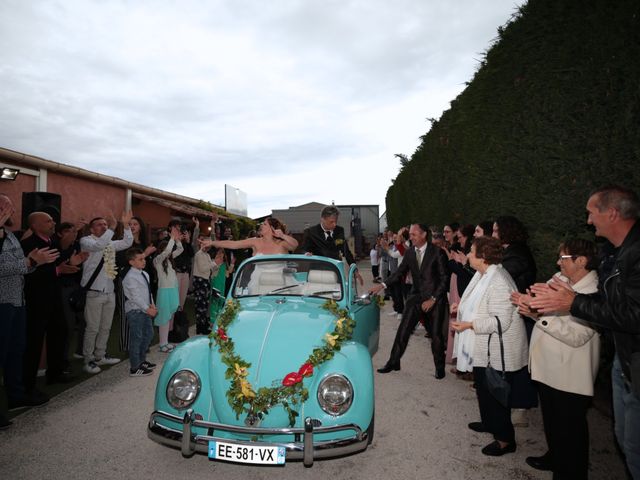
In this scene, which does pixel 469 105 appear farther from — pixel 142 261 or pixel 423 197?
pixel 142 261

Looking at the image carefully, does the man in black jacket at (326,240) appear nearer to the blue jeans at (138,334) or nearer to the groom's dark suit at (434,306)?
the groom's dark suit at (434,306)

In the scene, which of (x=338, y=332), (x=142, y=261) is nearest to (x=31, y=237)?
(x=142, y=261)

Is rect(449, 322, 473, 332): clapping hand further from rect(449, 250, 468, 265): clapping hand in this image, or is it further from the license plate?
→ the license plate

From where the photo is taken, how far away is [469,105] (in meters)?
8.30

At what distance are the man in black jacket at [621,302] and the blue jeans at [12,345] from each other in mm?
4953

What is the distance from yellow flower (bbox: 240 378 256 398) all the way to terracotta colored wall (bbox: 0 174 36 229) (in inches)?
426

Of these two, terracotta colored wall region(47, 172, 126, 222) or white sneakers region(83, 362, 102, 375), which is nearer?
white sneakers region(83, 362, 102, 375)

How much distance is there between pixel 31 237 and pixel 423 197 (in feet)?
35.0

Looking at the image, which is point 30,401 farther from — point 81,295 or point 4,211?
point 4,211

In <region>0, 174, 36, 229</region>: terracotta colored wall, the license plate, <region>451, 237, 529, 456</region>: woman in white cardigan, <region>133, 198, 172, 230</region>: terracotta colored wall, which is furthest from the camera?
<region>133, 198, 172, 230</region>: terracotta colored wall

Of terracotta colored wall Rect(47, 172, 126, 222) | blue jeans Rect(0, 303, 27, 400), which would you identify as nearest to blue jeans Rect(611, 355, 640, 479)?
blue jeans Rect(0, 303, 27, 400)

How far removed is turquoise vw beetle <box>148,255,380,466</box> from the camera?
2824 millimetres

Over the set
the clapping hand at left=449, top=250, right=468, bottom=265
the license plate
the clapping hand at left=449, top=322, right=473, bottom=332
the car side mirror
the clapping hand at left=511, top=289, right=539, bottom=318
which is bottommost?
the license plate

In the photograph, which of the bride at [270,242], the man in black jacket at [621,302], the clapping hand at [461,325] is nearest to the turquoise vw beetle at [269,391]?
the clapping hand at [461,325]
